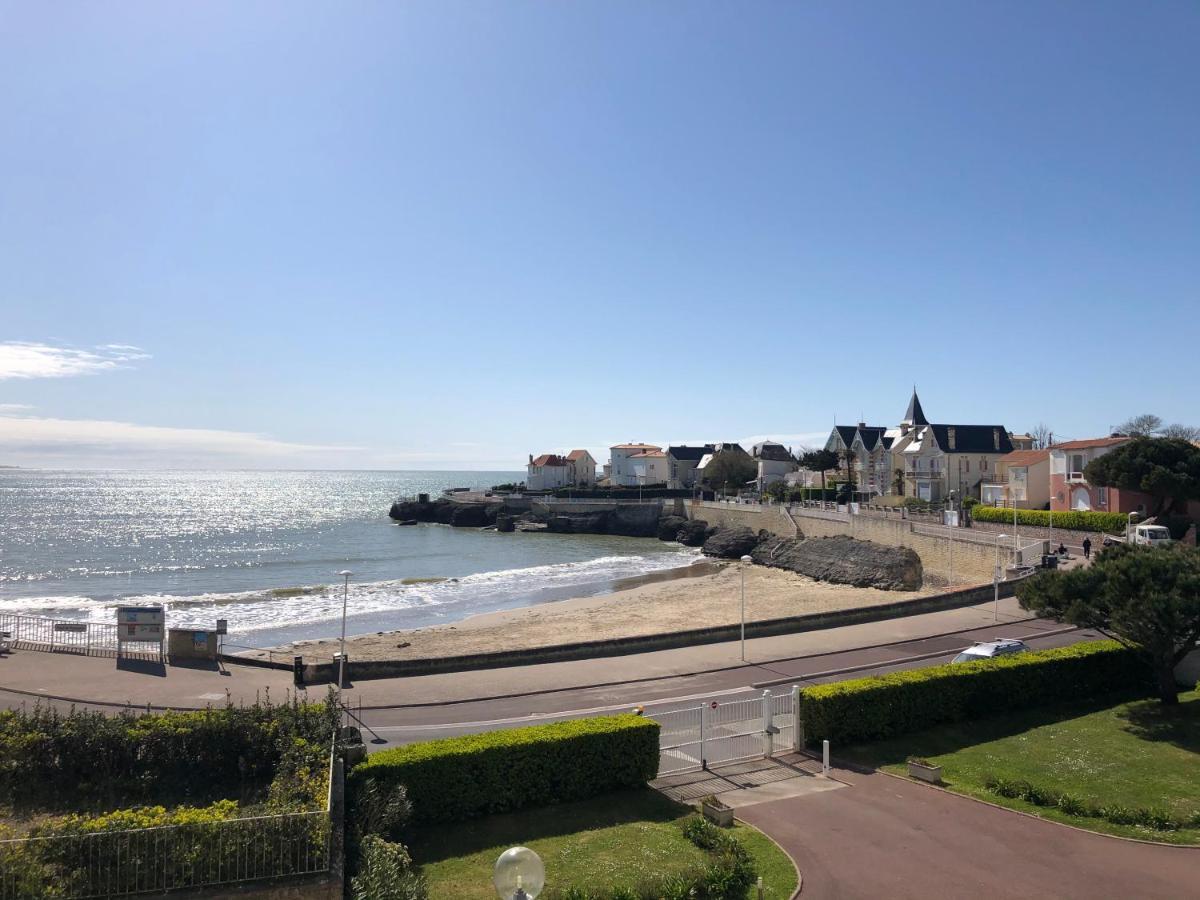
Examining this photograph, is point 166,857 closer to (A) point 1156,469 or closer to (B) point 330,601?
(B) point 330,601

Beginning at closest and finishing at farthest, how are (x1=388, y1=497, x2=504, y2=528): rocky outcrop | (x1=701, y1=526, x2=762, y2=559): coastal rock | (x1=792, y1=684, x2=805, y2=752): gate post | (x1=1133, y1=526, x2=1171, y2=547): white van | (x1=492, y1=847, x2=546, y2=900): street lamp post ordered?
(x1=492, y1=847, x2=546, y2=900): street lamp post → (x1=792, y1=684, x2=805, y2=752): gate post → (x1=1133, y1=526, x2=1171, y2=547): white van → (x1=701, y1=526, x2=762, y2=559): coastal rock → (x1=388, y1=497, x2=504, y2=528): rocky outcrop

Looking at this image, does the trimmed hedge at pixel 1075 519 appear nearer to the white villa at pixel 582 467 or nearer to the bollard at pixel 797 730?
the bollard at pixel 797 730

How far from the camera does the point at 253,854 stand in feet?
28.4

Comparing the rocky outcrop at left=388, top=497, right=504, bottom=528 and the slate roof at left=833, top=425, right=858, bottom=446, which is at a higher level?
the slate roof at left=833, top=425, right=858, bottom=446

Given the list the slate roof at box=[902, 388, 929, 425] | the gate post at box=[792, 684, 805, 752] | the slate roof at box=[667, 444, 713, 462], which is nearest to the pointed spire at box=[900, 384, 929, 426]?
the slate roof at box=[902, 388, 929, 425]

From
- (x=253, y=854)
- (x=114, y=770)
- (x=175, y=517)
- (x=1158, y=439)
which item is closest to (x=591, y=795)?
(x=253, y=854)

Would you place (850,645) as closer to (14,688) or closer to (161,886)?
(161,886)

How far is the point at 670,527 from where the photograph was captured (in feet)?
283

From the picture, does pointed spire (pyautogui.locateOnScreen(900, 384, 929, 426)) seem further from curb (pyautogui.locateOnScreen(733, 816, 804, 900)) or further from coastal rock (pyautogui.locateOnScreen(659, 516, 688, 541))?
curb (pyautogui.locateOnScreen(733, 816, 804, 900))

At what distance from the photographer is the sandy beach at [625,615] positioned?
2956 cm

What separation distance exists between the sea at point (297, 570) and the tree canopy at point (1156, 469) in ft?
96.3

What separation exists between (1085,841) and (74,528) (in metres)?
116

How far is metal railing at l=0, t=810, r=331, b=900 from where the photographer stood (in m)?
8.12

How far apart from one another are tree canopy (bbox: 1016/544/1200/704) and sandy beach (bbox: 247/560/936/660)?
11.2 metres
